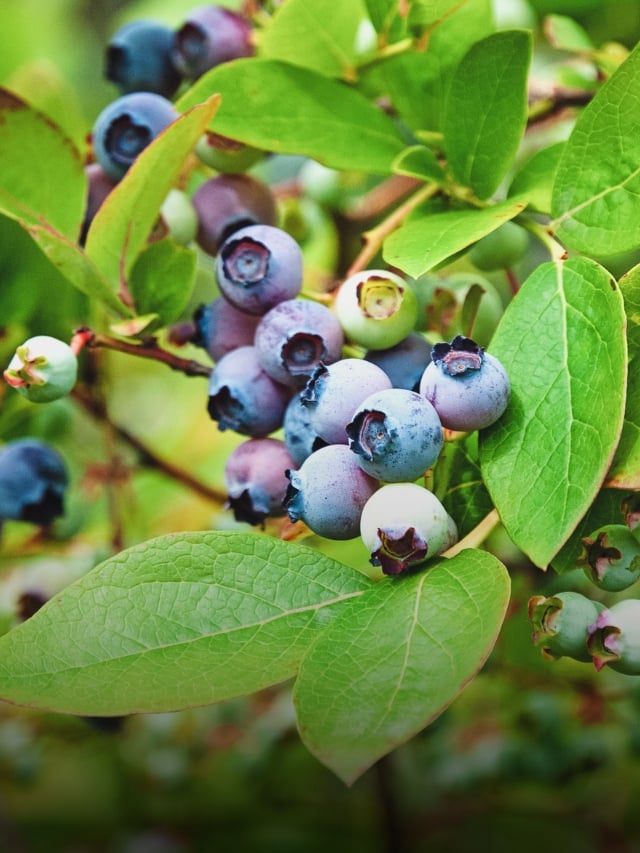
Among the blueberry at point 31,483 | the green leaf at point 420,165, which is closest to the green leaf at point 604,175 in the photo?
the green leaf at point 420,165

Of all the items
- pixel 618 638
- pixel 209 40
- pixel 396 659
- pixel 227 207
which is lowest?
pixel 618 638

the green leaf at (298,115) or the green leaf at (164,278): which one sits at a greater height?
the green leaf at (298,115)

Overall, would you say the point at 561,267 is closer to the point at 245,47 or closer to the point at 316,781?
the point at 245,47

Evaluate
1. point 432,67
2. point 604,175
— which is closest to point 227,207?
point 432,67

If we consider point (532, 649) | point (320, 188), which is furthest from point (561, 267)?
point (320, 188)

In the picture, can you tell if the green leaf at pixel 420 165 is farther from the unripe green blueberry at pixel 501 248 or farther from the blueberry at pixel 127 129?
the blueberry at pixel 127 129

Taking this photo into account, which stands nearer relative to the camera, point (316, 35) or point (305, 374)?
point (305, 374)

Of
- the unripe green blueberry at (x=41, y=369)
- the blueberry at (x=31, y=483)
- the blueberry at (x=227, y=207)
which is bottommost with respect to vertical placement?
the blueberry at (x=31, y=483)

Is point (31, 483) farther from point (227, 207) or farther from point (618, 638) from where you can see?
point (618, 638)
